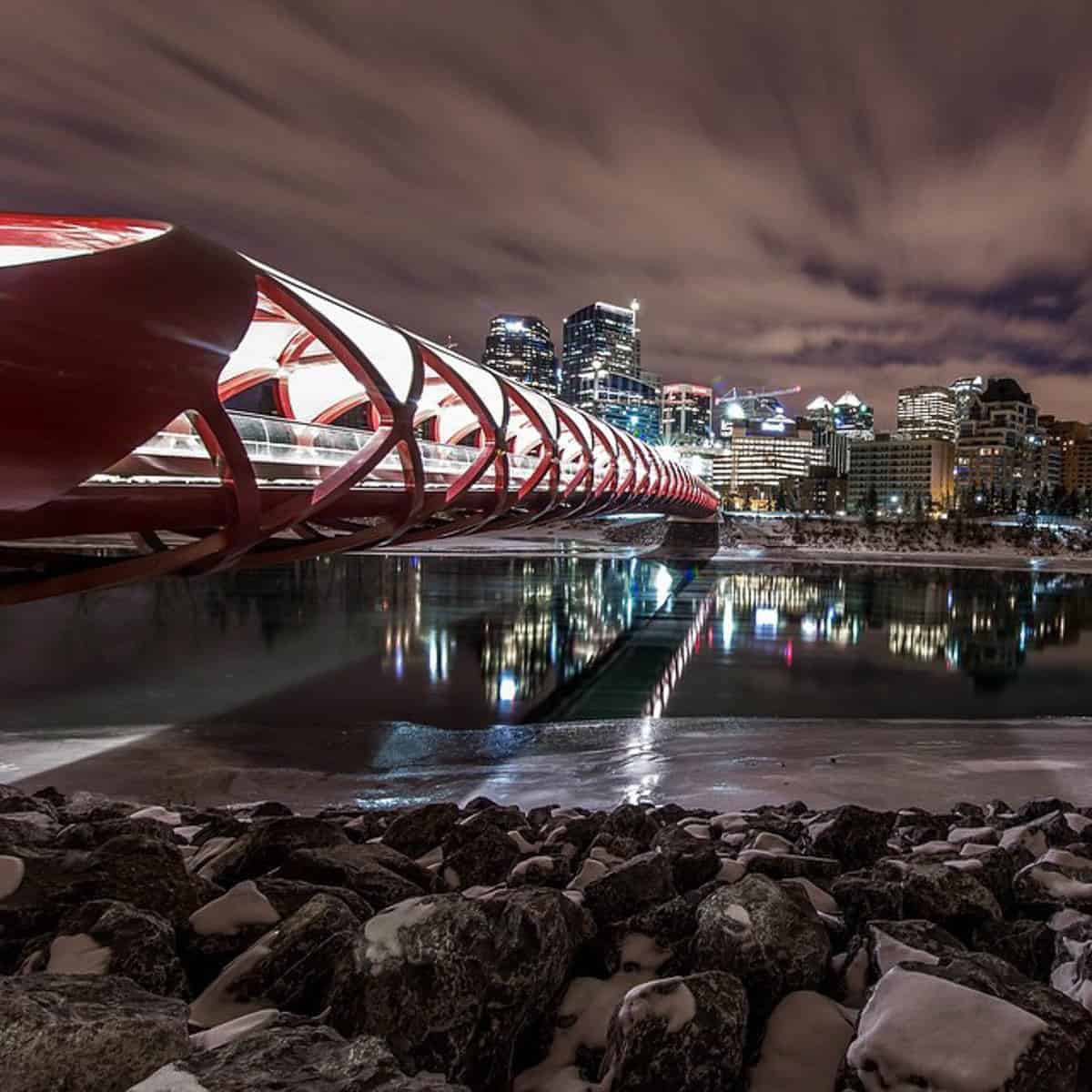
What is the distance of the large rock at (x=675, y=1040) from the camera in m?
2.81

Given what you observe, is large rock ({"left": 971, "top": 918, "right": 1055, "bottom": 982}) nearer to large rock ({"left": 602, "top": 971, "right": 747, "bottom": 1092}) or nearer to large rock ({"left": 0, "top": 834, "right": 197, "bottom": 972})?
large rock ({"left": 602, "top": 971, "right": 747, "bottom": 1092})

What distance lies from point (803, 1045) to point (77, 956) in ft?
10.3

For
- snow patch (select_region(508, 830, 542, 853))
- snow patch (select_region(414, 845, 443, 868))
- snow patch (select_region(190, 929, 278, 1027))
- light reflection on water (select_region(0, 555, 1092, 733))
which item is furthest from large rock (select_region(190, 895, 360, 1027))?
light reflection on water (select_region(0, 555, 1092, 733))

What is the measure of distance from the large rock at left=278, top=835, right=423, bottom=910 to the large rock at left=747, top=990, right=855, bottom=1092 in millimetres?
2075

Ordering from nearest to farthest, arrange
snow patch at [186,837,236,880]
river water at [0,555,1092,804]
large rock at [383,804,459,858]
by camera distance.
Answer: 1. snow patch at [186,837,236,880]
2. large rock at [383,804,459,858]
3. river water at [0,555,1092,804]

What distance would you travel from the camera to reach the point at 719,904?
3.63 m

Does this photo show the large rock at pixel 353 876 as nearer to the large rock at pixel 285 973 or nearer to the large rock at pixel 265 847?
the large rock at pixel 265 847

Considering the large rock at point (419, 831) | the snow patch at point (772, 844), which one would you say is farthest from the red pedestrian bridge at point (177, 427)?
the snow patch at point (772, 844)

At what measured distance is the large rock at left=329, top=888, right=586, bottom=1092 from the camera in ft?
9.63

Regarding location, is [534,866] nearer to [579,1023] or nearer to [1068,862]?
[579,1023]

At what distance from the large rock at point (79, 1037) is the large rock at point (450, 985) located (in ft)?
2.20

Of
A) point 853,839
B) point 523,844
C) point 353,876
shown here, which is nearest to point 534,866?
point 523,844

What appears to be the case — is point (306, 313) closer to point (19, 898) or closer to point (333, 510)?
point (333, 510)

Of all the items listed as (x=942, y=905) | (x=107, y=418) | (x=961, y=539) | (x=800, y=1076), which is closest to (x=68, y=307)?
(x=107, y=418)
